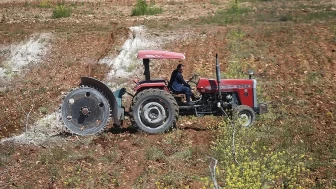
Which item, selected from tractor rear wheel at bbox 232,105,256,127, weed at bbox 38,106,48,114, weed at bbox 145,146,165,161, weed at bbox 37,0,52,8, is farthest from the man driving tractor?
weed at bbox 37,0,52,8

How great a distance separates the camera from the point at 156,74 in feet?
57.7

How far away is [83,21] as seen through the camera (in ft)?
84.6

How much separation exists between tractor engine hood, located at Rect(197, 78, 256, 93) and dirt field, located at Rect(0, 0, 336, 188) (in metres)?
0.90

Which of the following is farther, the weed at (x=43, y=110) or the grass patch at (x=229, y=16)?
the grass patch at (x=229, y=16)

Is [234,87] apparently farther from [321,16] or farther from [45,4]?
[45,4]

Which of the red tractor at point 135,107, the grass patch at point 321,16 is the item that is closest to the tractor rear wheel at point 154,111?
the red tractor at point 135,107

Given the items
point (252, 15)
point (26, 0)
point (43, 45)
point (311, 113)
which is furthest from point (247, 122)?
point (26, 0)

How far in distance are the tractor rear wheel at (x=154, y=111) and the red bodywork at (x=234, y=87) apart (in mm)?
986

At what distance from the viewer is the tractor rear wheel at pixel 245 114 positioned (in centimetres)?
1208

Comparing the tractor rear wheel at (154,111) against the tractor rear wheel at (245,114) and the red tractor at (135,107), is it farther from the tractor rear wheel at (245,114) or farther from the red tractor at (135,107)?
the tractor rear wheel at (245,114)

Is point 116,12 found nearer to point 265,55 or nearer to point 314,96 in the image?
point 265,55

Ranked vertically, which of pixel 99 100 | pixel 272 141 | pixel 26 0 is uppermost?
pixel 26 0

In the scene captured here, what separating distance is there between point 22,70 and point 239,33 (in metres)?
9.14

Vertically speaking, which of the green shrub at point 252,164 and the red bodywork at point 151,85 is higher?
the red bodywork at point 151,85
